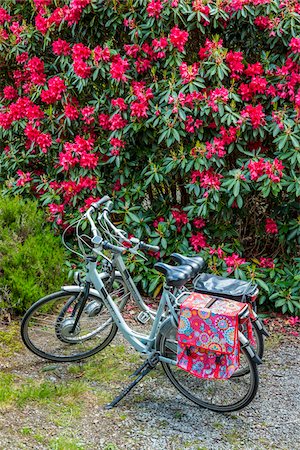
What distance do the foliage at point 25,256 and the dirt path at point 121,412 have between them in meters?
0.46

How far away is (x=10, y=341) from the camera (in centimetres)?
384

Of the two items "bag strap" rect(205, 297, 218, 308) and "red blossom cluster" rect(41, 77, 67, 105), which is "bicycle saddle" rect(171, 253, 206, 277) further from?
"red blossom cluster" rect(41, 77, 67, 105)

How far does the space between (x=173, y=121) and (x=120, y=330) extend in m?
1.59

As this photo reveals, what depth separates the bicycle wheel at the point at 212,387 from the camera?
308 cm

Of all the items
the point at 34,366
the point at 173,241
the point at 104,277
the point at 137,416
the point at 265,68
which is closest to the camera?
the point at 137,416

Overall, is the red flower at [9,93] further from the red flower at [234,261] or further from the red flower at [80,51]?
the red flower at [234,261]

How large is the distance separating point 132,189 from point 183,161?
55 cm

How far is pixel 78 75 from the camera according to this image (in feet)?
14.2

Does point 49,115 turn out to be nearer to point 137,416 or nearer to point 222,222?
point 222,222

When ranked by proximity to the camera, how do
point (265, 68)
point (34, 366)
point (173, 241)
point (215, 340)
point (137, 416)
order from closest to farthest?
point (215, 340) → point (137, 416) → point (34, 366) → point (265, 68) → point (173, 241)

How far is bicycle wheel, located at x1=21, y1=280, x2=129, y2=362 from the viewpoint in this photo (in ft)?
11.5

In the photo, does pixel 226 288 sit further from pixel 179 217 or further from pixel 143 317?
pixel 179 217

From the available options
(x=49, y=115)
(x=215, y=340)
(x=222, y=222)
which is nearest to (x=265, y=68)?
(x=222, y=222)

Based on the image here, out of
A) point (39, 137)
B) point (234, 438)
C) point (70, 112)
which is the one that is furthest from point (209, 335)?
point (39, 137)
